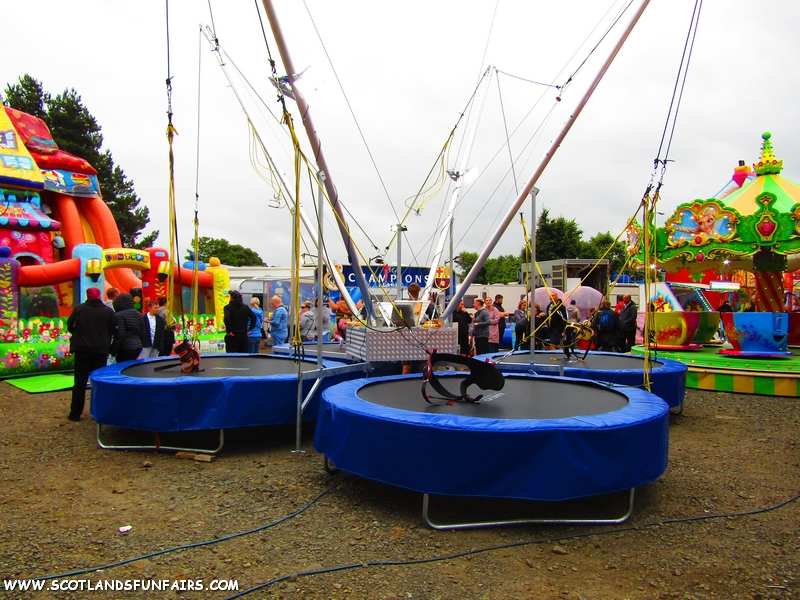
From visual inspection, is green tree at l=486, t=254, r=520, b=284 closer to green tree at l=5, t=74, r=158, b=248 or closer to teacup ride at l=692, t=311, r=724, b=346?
green tree at l=5, t=74, r=158, b=248

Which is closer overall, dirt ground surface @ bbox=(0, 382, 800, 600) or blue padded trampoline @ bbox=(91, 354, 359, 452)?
dirt ground surface @ bbox=(0, 382, 800, 600)

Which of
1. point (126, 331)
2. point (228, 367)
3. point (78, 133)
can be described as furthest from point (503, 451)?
point (78, 133)

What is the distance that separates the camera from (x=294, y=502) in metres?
3.48

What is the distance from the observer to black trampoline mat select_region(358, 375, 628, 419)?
3.75 metres

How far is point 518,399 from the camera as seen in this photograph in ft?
13.9

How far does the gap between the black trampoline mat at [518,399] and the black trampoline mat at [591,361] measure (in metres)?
1.47

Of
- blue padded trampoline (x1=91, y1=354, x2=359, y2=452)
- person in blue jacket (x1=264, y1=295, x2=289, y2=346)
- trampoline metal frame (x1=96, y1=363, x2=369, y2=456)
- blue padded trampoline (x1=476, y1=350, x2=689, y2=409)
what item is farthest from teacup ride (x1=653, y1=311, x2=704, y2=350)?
blue padded trampoline (x1=91, y1=354, x2=359, y2=452)

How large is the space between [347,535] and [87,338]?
3.76 m

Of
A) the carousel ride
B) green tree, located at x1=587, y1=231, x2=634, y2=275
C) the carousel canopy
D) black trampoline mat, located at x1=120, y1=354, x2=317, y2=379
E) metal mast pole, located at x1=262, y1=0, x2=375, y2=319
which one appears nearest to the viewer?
metal mast pole, located at x1=262, y1=0, x2=375, y2=319

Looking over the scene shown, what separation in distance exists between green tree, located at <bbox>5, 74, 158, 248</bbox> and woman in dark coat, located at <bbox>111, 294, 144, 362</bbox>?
82.7ft

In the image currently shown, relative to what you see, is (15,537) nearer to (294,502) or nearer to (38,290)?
(294,502)

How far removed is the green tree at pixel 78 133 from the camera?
27656 mm

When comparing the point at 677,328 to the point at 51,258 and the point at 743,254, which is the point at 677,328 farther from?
the point at 51,258

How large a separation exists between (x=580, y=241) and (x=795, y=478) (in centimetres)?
4061
